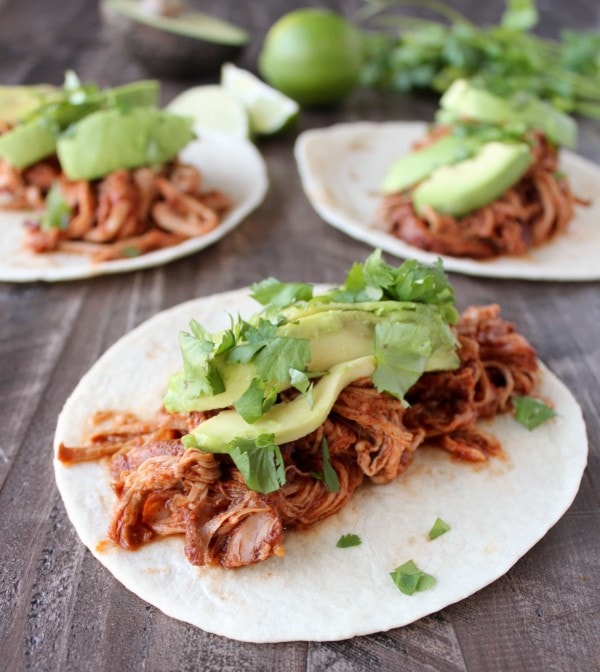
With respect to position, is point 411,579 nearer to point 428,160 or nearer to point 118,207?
point 118,207

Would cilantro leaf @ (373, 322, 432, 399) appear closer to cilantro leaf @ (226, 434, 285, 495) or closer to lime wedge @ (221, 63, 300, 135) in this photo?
cilantro leaf @ (226, 434, 285, 495)

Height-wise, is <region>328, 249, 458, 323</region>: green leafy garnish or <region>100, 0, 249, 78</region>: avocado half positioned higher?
<region>328, 249, 458, 323</region>: green leafy garnish

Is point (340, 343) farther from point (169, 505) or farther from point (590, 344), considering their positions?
point (590, 344)

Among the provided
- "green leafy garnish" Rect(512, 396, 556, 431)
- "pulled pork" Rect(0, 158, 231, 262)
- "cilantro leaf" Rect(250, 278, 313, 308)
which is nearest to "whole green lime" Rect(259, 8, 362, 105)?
"pulled pork" Rect(0, 158, 231, 262)

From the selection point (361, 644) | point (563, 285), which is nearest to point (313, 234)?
point (563, 285)

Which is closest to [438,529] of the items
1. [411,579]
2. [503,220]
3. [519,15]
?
[411,579]

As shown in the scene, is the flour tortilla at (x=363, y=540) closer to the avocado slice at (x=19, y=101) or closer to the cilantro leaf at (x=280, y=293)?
the cilantro leaf at (x=280, y=293)
